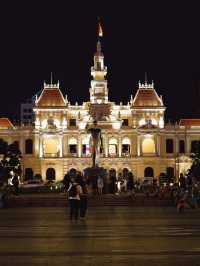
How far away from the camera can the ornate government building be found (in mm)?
120188

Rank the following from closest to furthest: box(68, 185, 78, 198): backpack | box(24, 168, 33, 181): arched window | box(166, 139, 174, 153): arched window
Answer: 1. box(68, 185, 78, 198): backpack
2. box(24, 168, 33, 181): arched window
3. box(166, 139, 174, 153): arched window

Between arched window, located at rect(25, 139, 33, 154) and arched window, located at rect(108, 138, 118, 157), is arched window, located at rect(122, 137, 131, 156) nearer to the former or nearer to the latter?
arched window, located at rect(108, 138, 118, 157)

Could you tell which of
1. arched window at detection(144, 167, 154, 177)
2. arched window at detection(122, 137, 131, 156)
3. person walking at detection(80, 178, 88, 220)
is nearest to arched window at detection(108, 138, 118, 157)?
arched window at detection(122, 137, 131, 156)

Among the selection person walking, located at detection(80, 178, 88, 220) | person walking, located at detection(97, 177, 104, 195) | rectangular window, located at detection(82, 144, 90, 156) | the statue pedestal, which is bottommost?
person walking, located at detection(80, 178, 88, 220)

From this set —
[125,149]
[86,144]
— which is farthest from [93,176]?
[125,149]

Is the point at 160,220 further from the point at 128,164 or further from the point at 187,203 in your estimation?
the point at 128,164

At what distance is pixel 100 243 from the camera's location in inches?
818

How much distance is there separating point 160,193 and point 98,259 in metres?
40.3

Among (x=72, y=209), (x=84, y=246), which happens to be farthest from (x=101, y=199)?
(x=84, y=246)

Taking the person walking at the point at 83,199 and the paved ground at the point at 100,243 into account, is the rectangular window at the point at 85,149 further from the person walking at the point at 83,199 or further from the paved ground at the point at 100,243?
the paved ground at the point at 100,243

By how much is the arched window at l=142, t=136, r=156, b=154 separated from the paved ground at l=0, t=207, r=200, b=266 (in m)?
91.8

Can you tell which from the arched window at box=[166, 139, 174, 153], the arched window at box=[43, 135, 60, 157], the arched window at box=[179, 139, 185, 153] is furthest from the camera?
the arched window at box=[179, 139, 185, 153]

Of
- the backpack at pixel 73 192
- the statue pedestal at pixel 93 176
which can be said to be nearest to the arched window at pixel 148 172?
the statue pedestal at pixel 93 176

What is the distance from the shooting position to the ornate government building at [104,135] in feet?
394
